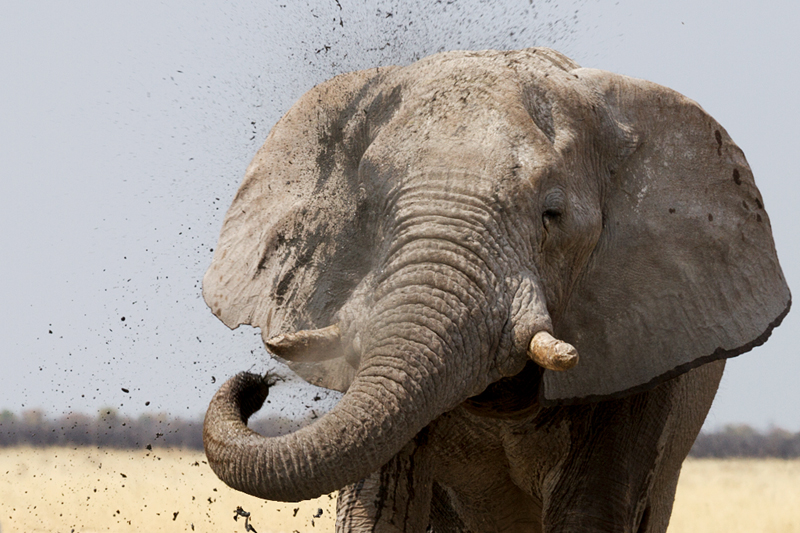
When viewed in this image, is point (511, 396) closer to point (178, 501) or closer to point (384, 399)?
point (384, 399)

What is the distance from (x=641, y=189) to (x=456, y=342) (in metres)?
1.26

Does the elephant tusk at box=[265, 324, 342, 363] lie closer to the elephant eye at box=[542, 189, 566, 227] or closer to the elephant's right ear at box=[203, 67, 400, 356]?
the elephant's right ear at box=[203, 67, 400, 356]

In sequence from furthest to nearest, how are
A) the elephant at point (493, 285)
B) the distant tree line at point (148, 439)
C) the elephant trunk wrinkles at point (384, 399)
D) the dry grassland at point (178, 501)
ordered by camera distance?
the distant tree line at point (148, 439)
the dry grassland at point (178, 501)
the elephant at point (493, 285)
the elephant trunk wrinkles at point (384, 399)

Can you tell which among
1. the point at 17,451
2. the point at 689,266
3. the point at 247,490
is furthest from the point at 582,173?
the point at 17,451

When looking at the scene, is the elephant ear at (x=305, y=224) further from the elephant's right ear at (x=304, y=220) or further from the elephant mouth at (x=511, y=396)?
the elephant mouth at (x=511, y=396)

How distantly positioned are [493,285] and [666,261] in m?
1.08

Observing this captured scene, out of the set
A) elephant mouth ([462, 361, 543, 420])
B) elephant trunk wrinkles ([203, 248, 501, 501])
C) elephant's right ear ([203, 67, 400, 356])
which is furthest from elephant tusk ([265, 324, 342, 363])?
elephant mouth ([462, 361, 543, 420])

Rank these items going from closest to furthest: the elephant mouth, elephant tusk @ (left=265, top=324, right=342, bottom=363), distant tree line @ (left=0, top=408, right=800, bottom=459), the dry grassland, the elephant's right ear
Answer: elephant tusk @ (left=265, top=324, right=342, bottom=363) → the elephant mouth → the elephant's right ear → the dry grassland → distant tree line @ (left=0, top=408, right=800, bottom=459)

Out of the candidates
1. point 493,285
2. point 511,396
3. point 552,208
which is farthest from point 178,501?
point 493,285

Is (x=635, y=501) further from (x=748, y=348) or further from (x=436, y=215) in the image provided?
(x=436, y=215)

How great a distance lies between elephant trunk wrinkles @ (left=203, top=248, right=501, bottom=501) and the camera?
3289 mm

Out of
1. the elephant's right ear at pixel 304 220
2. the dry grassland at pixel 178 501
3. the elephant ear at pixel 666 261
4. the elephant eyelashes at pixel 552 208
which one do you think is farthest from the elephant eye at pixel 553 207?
the dry grassland at pixel 178 501

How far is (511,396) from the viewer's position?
13.6 feet

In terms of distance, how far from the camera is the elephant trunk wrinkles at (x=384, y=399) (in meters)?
3.29
